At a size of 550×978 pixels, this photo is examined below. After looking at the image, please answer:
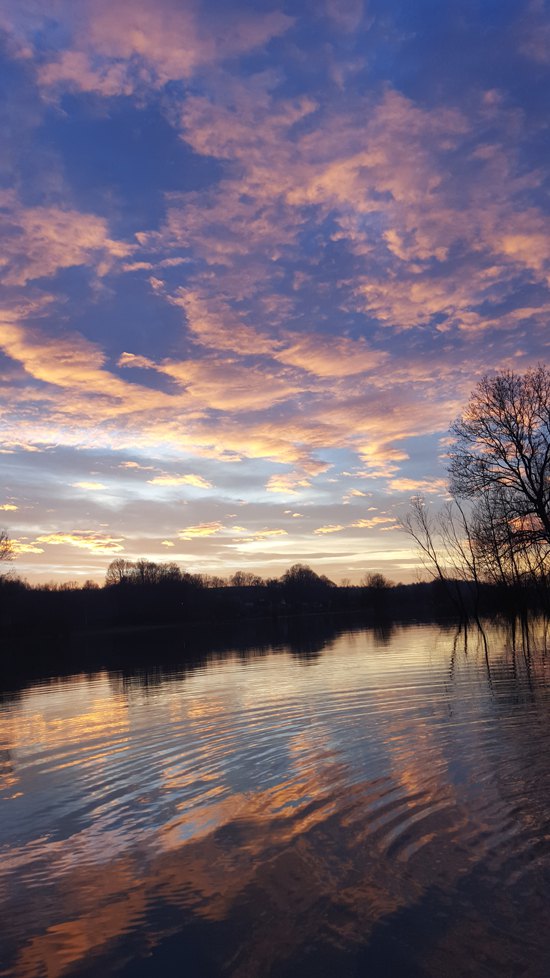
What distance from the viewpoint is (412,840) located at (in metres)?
7.32

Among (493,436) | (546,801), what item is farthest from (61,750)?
(493,436)

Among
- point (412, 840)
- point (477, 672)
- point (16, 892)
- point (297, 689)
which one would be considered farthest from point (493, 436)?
point (16, 892)

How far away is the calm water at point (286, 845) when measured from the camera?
17.5 feet

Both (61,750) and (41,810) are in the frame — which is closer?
(41,810)

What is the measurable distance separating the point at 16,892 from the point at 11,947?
1295mm

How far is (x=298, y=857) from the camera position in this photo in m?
7.23

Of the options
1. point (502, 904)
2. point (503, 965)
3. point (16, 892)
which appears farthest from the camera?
point (16, 892)

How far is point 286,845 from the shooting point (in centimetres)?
763

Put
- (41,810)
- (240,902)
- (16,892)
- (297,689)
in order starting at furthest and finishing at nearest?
(297,689), (41,810), (16,892), (240,902)

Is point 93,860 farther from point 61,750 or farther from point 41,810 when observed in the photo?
point 61,750

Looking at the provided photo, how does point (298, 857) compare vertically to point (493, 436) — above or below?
below

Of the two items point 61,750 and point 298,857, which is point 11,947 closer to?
point 298,857

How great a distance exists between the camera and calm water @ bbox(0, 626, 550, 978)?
210 inches

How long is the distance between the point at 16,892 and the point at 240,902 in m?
2.66
